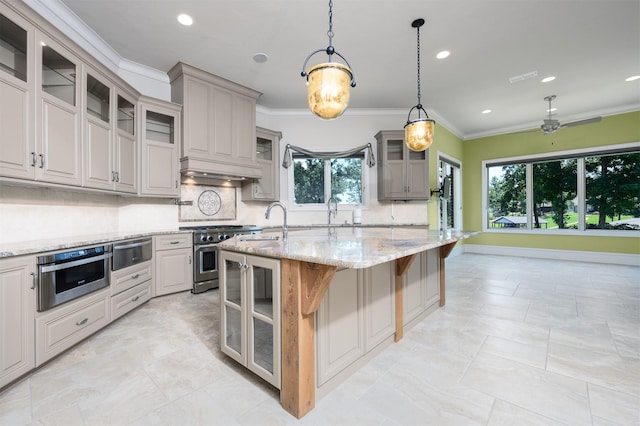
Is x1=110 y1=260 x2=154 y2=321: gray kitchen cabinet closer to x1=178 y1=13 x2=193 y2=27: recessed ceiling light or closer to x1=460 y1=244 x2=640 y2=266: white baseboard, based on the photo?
x1=178 y1=13 x2=193 y2=27: recessed ceiling light

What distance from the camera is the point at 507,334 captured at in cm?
234

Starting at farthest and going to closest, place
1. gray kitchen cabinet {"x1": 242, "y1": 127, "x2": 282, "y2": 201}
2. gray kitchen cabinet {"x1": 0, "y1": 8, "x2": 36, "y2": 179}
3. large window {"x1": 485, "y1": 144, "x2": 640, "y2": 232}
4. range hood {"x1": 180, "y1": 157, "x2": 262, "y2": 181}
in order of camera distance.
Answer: large window {"x1": 485, "y1": 144, "x2": 640, "y2": 232} < gray kitchen cabinet {"x1": 242, "y1": 127, "x2": 282, "y2": 201} < range hood {"x1": 180, "y1": 157, "x2": 262, "y2": 181} < gray kitchen cabinet {"x1": 0, "y1": 8, "x2": 36, "y2": 179}

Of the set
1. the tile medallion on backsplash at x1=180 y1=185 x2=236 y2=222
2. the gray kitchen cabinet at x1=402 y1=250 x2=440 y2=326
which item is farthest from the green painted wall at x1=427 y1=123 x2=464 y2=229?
the tile medallion on backsplash at x1=180 y1=185 x2=236 y2=222

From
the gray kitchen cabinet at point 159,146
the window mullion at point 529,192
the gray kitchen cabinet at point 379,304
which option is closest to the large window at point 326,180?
the gray kitchen cabinet at point 159,146

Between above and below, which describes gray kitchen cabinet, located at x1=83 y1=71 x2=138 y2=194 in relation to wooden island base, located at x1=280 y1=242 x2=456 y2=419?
above

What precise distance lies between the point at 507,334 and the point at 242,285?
2.30 metres

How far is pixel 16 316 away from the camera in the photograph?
1649 millimetres

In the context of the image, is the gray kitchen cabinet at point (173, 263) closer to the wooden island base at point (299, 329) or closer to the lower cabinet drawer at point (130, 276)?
the lower cabinet drawer at point (130, 276)

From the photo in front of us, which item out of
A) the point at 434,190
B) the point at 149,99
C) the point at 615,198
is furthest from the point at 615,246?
the point at 149,99

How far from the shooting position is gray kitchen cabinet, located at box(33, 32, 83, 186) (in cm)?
202

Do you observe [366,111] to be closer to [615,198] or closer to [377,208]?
[377,208]

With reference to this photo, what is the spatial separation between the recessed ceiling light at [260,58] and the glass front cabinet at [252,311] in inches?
102

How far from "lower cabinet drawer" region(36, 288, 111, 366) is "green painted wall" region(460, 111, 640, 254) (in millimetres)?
5369

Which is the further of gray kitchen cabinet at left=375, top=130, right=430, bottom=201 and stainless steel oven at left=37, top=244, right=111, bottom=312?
gray kitchen cabinet at left=375, top=130, right=430, bottom=201
